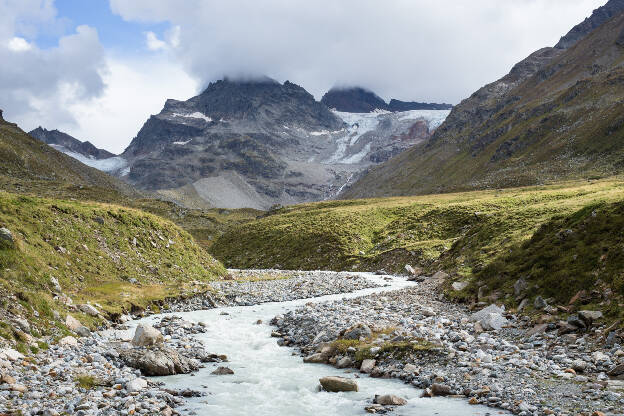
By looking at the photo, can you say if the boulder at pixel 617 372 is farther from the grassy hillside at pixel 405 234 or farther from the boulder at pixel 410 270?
the boulder at pixel 410 270

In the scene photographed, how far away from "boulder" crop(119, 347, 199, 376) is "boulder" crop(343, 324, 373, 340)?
8355 millimetres

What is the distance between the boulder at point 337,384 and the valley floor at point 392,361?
2.11m

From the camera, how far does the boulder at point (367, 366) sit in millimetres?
20453

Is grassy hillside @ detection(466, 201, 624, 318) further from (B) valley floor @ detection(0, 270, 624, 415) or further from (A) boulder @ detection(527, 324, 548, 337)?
(B) valley floor @ detection(0, 270, 624, 415)

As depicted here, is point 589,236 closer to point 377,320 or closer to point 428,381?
point 377,320

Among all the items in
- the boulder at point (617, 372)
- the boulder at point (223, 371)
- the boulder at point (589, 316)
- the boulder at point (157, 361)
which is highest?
the boulder at point (589, 316)

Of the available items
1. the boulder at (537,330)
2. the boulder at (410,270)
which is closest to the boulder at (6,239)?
the boulder at (537,330)

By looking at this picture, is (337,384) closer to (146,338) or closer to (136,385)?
(136,385)

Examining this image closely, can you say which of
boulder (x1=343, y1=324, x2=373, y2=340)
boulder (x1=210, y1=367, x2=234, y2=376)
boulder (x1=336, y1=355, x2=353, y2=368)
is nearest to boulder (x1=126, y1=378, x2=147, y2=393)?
boulder (x1=210, y1=367, x2=234, y2=376)

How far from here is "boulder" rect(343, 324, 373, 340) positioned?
79.7 ft

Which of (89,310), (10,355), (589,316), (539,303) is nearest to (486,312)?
Result: (539,303)

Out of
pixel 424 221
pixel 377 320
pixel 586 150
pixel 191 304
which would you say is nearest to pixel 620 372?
pixel 377 320

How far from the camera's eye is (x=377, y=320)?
27734 mm

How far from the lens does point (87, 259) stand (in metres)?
37.8
